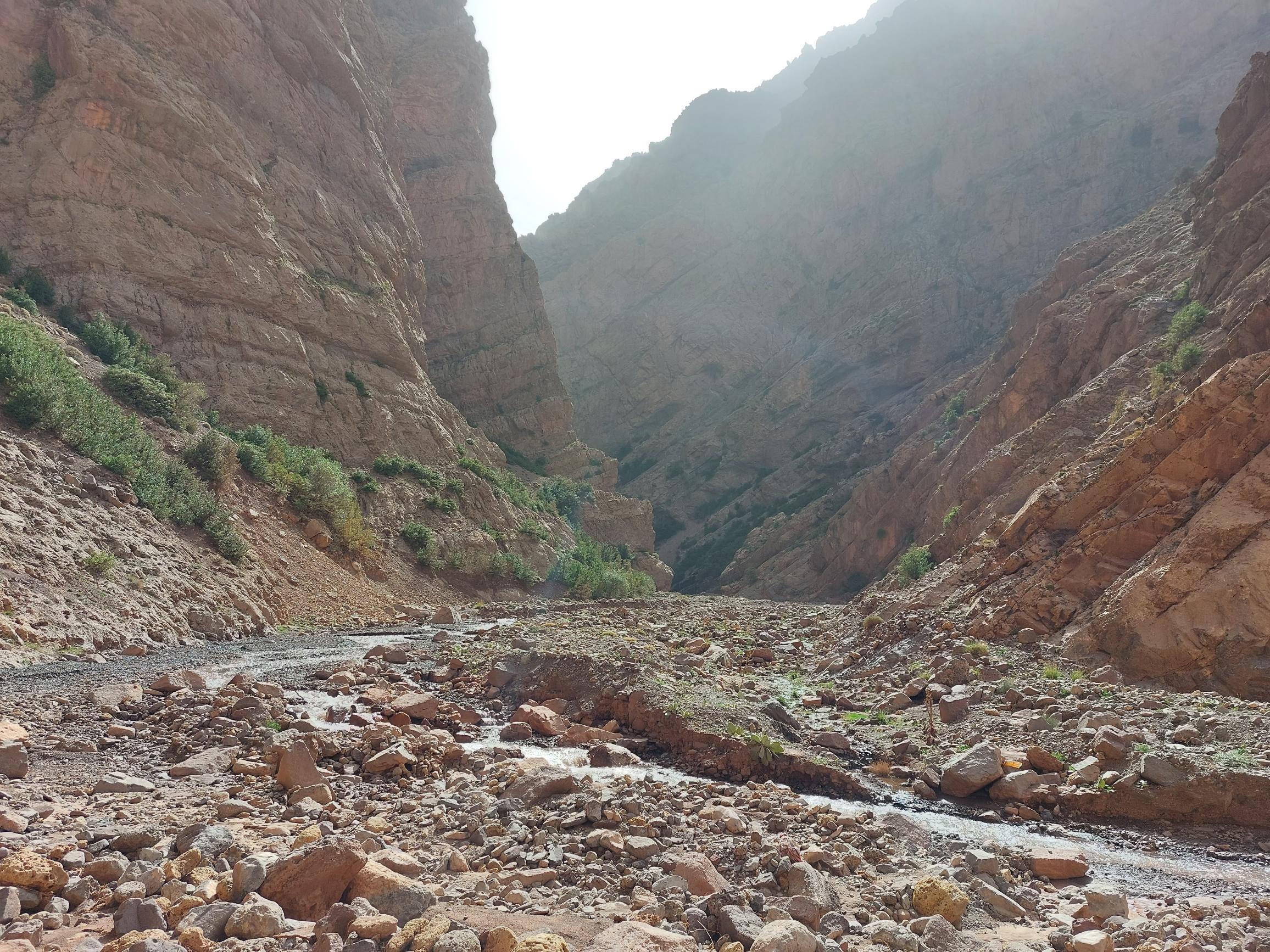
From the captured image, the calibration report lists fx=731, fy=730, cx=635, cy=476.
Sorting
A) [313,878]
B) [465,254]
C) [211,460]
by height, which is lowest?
[313,878]

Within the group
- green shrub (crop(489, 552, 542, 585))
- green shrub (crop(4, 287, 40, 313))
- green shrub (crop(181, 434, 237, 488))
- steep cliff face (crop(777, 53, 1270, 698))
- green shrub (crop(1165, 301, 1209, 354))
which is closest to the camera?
steep cliff face (crop(777, 53, 1270, 698))

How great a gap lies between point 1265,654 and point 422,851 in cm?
982

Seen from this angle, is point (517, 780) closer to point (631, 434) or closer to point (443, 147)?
point (443, 147)

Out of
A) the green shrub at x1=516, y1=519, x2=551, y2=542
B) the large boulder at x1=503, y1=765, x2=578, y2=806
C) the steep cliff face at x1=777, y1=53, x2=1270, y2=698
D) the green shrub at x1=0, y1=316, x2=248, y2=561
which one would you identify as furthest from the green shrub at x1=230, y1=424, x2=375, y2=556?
the large boulder at x1=503, y1=765, x2=578, y2=806

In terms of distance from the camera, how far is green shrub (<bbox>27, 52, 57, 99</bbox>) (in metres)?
24.6

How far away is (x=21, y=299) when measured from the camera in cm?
2030

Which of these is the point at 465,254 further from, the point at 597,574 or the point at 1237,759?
the point at 1237,759

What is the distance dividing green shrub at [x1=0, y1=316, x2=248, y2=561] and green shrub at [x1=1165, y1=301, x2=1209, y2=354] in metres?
24.6

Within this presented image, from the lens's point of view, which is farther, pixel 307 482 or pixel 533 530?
pixel 533 530

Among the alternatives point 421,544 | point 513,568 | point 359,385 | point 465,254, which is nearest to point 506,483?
point 513,568

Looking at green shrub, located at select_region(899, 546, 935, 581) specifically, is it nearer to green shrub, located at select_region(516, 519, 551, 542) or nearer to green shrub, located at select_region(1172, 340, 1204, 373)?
green shrub, located at select_region(1172, 340, 1204, 373)

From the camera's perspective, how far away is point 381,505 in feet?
93.4

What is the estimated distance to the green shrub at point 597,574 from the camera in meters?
35.8

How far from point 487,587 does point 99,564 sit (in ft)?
61.7
